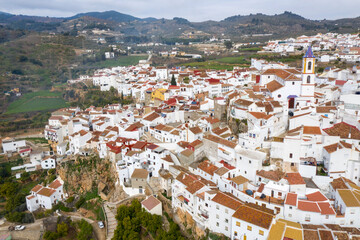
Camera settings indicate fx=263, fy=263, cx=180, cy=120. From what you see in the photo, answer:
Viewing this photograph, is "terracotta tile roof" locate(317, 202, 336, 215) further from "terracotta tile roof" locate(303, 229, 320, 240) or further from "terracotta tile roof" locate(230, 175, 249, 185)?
"terracotta tile roof" locate(230, 175, 249, 185)

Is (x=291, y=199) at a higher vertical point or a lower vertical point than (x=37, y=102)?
higher

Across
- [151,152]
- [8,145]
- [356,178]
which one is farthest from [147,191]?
[8,145]

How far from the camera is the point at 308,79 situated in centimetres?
2244

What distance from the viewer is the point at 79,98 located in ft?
166

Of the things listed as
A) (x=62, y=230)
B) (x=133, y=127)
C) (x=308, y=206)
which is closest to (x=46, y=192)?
(x=62, y=230)

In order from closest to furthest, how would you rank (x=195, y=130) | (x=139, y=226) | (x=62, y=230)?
(x=139, y=226) < (x=62, y=230) < (x=195, y=130)

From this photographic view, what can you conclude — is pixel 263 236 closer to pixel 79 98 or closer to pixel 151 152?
pixel 151 152

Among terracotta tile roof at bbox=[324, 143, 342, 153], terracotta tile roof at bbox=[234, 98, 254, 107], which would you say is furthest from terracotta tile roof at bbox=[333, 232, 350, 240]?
terracotta tile roof at bbox=[234, 98, 254, 107]

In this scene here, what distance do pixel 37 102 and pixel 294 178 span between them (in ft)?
180

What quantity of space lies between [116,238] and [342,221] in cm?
1404

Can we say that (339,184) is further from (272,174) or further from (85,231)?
(85,231)

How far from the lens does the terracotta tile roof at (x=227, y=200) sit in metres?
14.6

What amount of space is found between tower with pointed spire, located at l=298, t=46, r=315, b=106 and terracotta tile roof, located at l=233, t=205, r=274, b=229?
12455 mm

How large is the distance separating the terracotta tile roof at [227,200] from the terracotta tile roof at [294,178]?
3307 millimetres
